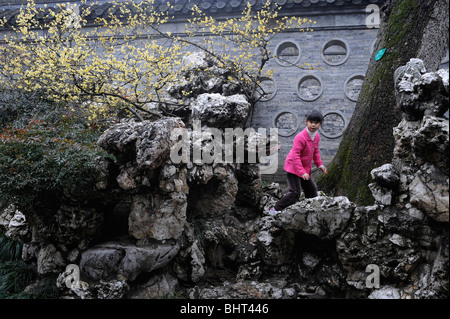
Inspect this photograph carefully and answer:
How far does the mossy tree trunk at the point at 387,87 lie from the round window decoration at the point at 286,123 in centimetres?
374

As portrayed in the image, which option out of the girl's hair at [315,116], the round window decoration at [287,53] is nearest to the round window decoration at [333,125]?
the round window decoration at [287,53]

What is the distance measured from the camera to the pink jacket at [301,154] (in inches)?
156

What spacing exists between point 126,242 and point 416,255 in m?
2.74

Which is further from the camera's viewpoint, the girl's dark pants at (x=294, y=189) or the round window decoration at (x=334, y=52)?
the round window decoration at (x=334, y=52)

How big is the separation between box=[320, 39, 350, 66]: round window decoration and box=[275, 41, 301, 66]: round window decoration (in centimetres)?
63

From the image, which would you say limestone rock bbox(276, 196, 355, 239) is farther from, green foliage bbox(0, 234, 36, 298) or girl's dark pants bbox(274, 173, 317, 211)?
green foliage bbox(0, 234, 36, 298)

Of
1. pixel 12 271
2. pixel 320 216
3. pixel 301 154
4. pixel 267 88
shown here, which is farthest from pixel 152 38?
pixel 320 216

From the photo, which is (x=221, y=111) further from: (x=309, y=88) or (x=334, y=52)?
(x=334, y=52)

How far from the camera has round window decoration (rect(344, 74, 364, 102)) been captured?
7961mm

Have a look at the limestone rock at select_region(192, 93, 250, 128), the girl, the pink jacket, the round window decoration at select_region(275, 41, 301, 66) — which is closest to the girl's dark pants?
the girl

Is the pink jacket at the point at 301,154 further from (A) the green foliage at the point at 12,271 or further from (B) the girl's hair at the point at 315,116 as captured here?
(A) the green foliage at the point at 12,271

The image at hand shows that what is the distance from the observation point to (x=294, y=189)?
3990 mm

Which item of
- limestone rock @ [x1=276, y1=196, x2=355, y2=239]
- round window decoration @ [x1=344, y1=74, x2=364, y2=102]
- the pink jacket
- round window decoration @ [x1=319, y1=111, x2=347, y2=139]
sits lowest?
limestone rock @ [x1=276, y1=196, x2=355, y2=239]

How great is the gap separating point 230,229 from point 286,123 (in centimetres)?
462
